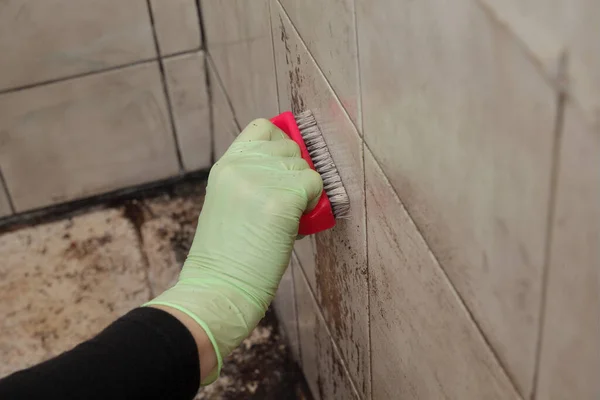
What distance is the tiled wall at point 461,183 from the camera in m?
0.36

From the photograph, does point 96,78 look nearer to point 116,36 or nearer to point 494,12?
point 116,36

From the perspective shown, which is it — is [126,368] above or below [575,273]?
below

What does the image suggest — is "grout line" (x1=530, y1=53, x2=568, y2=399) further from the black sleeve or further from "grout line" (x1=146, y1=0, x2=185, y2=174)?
"grout line" (x1=146, y1=0, x2=185, y2=174)

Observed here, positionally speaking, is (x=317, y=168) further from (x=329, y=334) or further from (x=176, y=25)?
(x=176, y=25)

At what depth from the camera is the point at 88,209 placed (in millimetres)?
1678

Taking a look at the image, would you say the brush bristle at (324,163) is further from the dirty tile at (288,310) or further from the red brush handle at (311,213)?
the dirty tile at (288,310)

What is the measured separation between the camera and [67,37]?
4.75ft

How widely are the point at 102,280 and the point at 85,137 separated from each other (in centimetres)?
31

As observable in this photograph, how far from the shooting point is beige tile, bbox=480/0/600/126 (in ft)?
1.07

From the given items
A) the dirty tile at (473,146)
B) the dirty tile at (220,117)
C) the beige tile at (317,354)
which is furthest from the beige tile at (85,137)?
the dirty tile at (473,146)

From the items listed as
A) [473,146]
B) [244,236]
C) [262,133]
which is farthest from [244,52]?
[473,146]

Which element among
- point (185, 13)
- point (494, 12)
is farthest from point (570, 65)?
point (185, 13)

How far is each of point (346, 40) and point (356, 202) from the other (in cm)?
18

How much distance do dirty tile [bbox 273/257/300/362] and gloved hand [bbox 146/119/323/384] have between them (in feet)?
1.19
